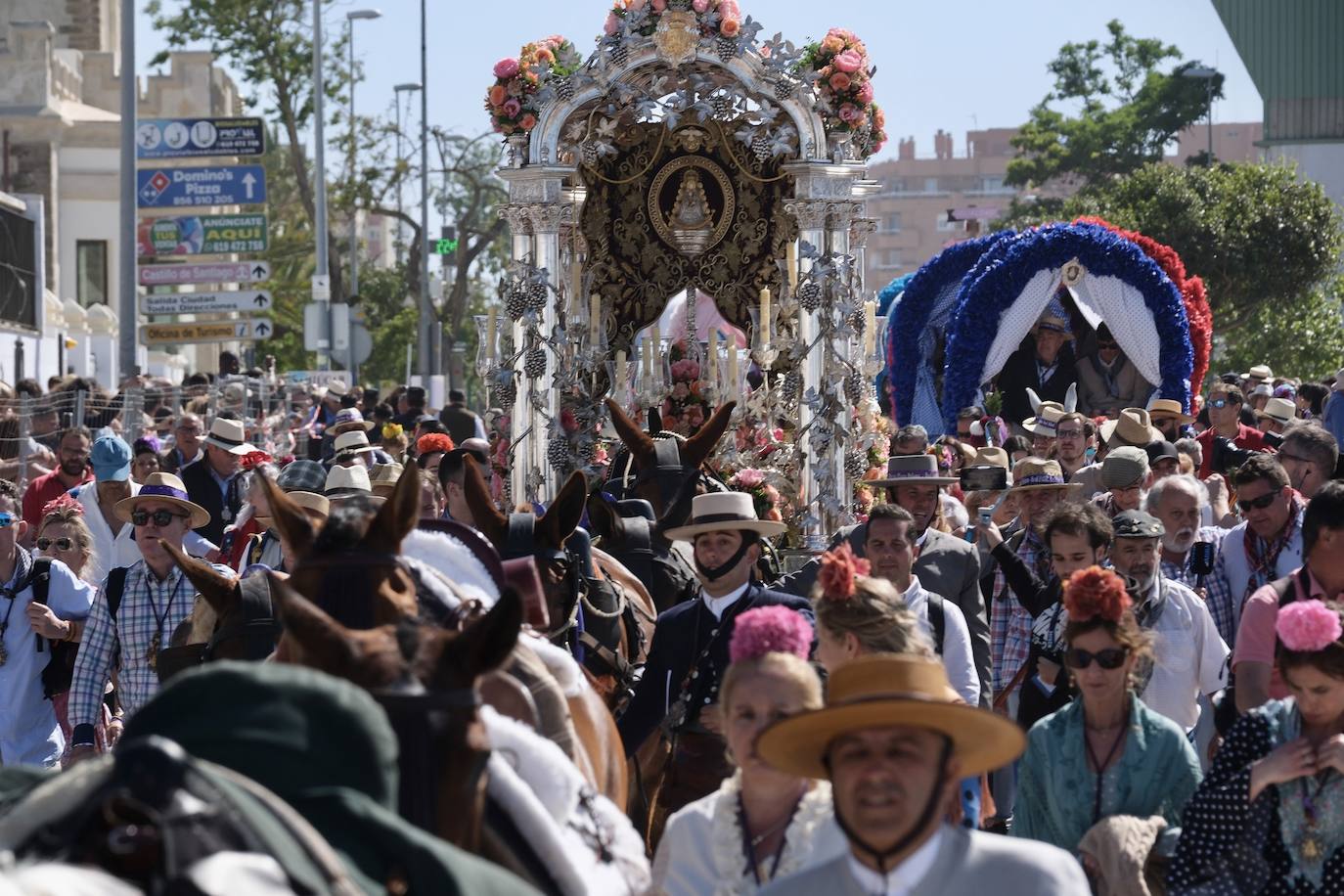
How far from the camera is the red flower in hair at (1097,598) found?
240 inches

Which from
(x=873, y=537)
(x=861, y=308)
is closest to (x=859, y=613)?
(x=873, y=537)

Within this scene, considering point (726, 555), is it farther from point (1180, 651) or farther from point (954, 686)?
point (1180, 651)

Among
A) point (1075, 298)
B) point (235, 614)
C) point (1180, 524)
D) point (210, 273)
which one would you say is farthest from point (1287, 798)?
point (210, 273)

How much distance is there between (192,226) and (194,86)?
2670 centimetres

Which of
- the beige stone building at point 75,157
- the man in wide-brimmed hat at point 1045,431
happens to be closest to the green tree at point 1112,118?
the beige stone building at point 75,157

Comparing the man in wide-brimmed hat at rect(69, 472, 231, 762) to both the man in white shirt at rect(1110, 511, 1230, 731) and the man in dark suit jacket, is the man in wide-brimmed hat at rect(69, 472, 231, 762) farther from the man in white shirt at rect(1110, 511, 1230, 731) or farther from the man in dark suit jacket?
the man in dark suit jacket

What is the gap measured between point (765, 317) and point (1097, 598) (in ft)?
30.4

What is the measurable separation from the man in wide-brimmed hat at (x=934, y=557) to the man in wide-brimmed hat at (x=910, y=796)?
3879mm

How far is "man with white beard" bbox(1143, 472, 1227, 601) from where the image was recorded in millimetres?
9102

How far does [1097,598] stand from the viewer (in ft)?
20.0

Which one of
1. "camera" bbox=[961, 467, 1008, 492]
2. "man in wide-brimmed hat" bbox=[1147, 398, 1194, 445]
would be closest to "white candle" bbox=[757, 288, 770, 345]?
"camera" bbox=[961, 467, 1008, 492]

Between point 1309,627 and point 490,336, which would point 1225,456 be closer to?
point 490,336

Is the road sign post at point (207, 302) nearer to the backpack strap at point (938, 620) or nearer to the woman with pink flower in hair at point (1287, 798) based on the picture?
the backpack strap at point (938, 620)

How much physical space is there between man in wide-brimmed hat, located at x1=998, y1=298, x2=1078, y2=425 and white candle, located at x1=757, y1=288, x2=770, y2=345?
5.25m
